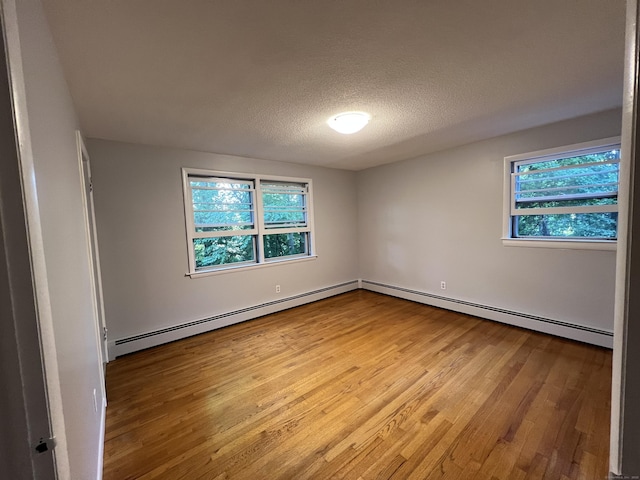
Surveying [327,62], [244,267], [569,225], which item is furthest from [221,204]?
[569,225]

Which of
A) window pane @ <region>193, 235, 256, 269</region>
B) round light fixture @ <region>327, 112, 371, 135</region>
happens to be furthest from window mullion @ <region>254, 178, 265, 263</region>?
round light fixture @ <region>327, 112, 371, 135</region>

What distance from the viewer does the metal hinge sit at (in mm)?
554

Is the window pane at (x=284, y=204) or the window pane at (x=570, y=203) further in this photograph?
the window pane at (x=284, y=204)

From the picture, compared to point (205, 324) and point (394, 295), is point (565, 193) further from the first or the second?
point (205, 324)

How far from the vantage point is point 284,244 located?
420cm

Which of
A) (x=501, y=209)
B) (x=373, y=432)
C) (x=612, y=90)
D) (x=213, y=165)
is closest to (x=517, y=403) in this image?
(x=373, y=432)

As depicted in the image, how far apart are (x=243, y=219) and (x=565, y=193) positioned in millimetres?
3738

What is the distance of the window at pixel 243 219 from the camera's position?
332cm

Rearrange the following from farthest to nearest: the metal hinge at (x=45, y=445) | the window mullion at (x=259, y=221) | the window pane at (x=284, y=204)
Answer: the window pane at (x=284, y=204)
the window mullion at (x=259, y=221)
the metal hinge at (x=45, y=445)

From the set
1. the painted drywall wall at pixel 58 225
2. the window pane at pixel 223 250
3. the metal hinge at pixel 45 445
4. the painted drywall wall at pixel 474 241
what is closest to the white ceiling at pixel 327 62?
the painted drywall wall at pixel 58 225

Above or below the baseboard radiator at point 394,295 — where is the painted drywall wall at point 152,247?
above

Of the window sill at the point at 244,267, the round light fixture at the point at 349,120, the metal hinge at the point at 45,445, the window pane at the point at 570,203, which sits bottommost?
the window sill at the point at 244,267

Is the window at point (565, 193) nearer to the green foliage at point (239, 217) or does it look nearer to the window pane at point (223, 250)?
the green foliage at point (239, 217)

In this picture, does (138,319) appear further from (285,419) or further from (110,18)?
(110,18)
